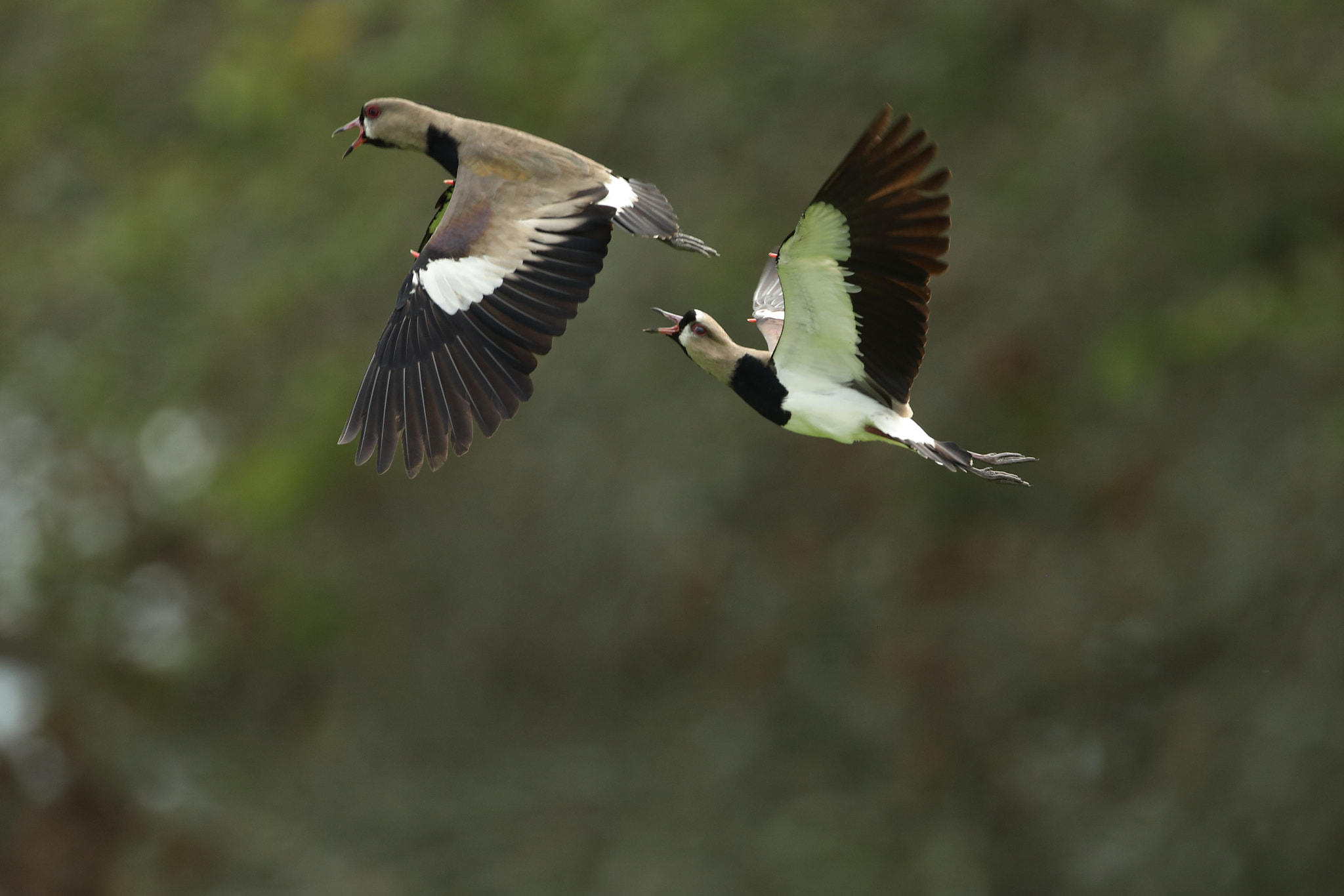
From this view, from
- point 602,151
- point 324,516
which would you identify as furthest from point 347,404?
point 602,151

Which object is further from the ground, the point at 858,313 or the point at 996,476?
the point at 858,313

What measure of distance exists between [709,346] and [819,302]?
492mm

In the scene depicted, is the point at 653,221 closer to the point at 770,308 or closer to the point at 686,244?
the point at 686,244

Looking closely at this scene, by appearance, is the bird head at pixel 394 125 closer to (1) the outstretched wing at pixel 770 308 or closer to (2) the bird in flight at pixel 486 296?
(2) the bird in flight at pixel 486 296

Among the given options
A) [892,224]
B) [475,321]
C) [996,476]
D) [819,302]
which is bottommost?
[475,321]

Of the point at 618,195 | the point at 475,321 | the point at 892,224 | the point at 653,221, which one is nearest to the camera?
the point at 892,224

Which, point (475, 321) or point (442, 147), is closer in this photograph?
point (475, 321)

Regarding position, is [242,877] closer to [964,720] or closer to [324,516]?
[324,516]

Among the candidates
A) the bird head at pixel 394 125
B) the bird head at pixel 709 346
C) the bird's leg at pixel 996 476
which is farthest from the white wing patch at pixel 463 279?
the bird's leg at pixel 996 476

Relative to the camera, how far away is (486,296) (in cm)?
520

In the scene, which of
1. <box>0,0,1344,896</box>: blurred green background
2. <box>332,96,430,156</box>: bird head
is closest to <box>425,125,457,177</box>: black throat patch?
<box>332,96,430,156</box>: bird head

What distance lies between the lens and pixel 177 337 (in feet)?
48.0

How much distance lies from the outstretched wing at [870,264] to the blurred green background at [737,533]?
6.02 m

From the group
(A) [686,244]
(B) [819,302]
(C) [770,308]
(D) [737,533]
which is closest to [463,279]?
(A) [686,244]
